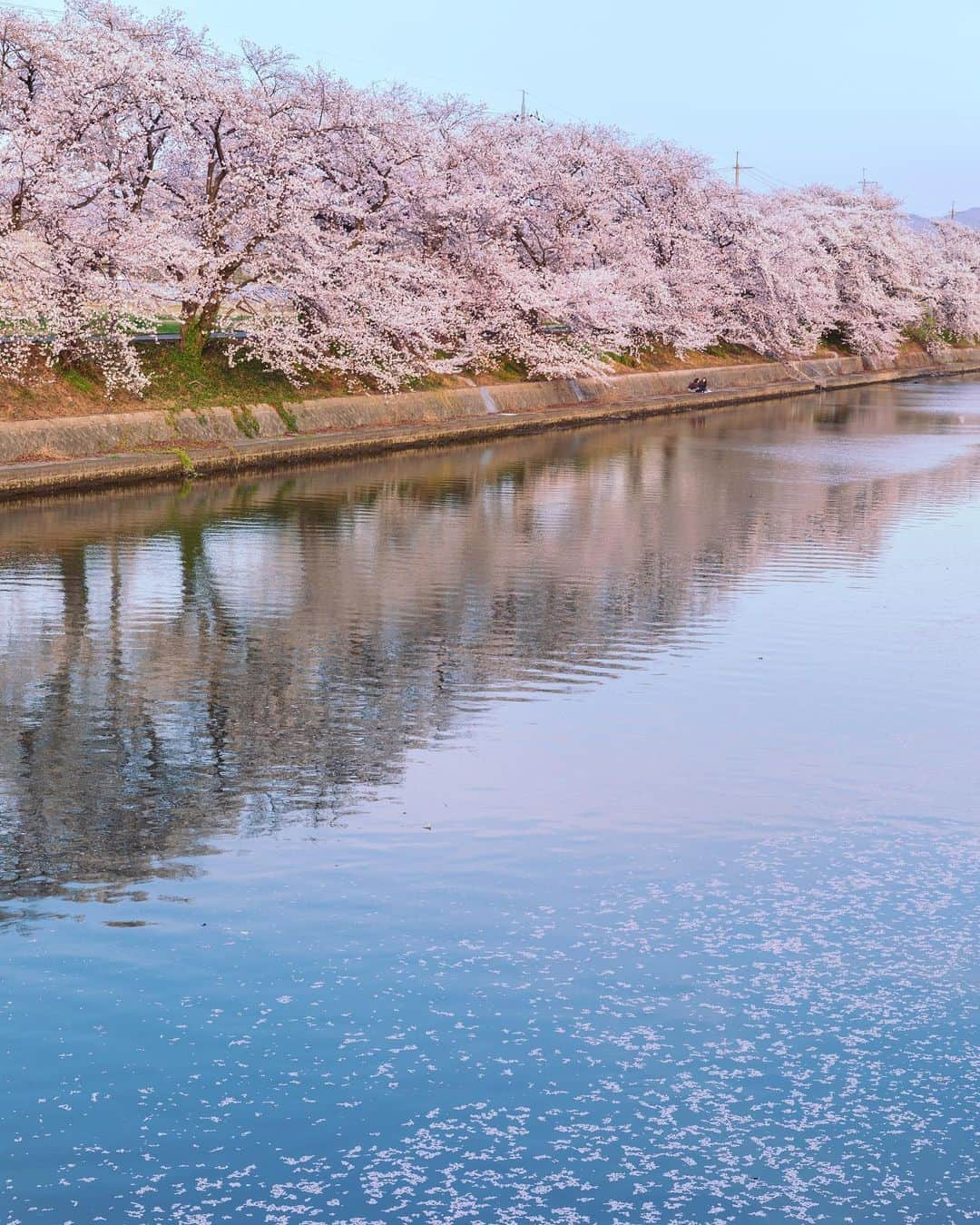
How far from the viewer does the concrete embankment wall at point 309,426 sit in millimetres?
31219

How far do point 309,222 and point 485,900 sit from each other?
35.2 meters

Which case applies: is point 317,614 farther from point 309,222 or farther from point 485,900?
point 309,222

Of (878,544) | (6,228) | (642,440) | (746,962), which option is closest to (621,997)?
(746,962)

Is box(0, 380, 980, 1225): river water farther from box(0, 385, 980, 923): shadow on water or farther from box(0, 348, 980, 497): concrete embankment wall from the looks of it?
box(0, 348, 980, 497): concrete embankment wall

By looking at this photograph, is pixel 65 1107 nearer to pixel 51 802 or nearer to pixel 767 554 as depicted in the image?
pixel 51 802

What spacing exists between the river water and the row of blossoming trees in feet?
54.6

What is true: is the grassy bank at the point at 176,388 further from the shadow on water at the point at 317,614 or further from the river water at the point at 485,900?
the river water at the point at 485,900

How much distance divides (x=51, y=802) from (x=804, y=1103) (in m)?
5.83

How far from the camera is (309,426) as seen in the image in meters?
40.4

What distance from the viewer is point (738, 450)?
43.0 meters

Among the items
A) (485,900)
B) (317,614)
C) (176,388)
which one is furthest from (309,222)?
(485,900)

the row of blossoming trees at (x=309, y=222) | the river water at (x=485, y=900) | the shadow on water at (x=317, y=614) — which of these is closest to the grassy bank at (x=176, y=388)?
the row of blossoming trees at (x=309, y=222)

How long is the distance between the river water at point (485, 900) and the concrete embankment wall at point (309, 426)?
36.9ft

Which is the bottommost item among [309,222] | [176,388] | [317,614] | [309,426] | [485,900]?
[485,900]
